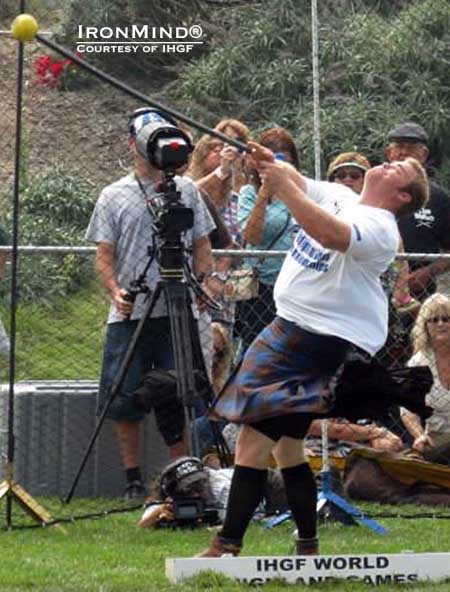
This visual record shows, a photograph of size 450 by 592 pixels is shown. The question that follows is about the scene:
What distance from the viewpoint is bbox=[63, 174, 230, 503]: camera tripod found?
8094mm

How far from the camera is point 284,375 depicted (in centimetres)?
688

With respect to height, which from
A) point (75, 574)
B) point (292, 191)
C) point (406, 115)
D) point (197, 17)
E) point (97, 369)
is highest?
point (197, 17)

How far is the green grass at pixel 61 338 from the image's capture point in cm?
1124

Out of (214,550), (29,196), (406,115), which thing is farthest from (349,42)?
(214,550)

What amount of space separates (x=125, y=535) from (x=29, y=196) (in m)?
5.41

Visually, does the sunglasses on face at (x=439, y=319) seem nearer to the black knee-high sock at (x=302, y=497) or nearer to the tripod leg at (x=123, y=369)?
the tripod leg at (x=123, y=369)

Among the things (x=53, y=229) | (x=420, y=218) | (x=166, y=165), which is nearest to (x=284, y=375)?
(x=166, y=165)

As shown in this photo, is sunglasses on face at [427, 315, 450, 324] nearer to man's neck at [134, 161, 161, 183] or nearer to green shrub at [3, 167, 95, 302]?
man's neck at [134, 161, 161, 183]

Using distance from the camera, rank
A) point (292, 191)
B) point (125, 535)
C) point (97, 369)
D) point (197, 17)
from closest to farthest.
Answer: point (292, 191), point (125, 535), point (97, 369), point (197, 17)

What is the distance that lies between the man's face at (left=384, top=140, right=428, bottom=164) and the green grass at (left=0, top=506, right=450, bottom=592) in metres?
2.04

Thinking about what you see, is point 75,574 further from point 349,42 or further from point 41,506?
point 349,42

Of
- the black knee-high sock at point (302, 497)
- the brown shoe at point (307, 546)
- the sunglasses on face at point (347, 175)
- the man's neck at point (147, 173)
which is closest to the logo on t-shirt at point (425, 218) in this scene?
the sunglasses on face at point (347, 175)

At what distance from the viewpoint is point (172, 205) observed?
8086 mm

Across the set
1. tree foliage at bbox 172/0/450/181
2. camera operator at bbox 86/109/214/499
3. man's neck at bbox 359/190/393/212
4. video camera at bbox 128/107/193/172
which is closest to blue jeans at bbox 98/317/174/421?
camera operator at bbox 86/109/214/499
